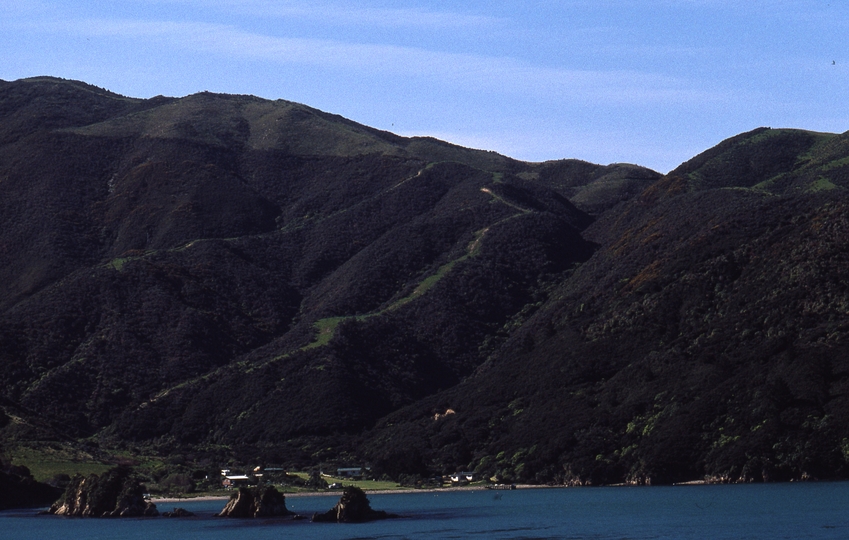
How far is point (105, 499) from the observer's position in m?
125

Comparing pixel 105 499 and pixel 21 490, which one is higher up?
pixel 105 499

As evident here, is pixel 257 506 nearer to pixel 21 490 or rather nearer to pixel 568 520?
pixel 568 520

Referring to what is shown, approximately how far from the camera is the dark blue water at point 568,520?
89.9 meters

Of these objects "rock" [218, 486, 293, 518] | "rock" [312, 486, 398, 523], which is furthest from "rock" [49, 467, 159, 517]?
"rock" [312, 486, 398, 523]

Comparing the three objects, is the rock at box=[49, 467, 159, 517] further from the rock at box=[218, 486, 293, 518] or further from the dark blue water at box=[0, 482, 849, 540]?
the rock at box=[218, 486, 293, 518]

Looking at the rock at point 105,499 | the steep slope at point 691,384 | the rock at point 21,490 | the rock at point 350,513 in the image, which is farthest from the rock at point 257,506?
the steep slope at point 691,384

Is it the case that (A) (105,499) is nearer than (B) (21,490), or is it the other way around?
(A) (105,499)

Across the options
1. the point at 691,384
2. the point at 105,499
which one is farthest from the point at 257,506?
the point at 691,384

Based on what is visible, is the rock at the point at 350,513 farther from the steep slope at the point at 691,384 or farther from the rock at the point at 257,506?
the steep slope at the point at 691,384

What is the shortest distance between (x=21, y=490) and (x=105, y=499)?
21.3 meters

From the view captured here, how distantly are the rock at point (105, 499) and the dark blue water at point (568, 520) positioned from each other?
3.63 m

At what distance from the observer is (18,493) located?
462 feet

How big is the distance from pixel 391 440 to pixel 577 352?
32.4 metres

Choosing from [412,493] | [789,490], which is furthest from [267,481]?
[789,490]
